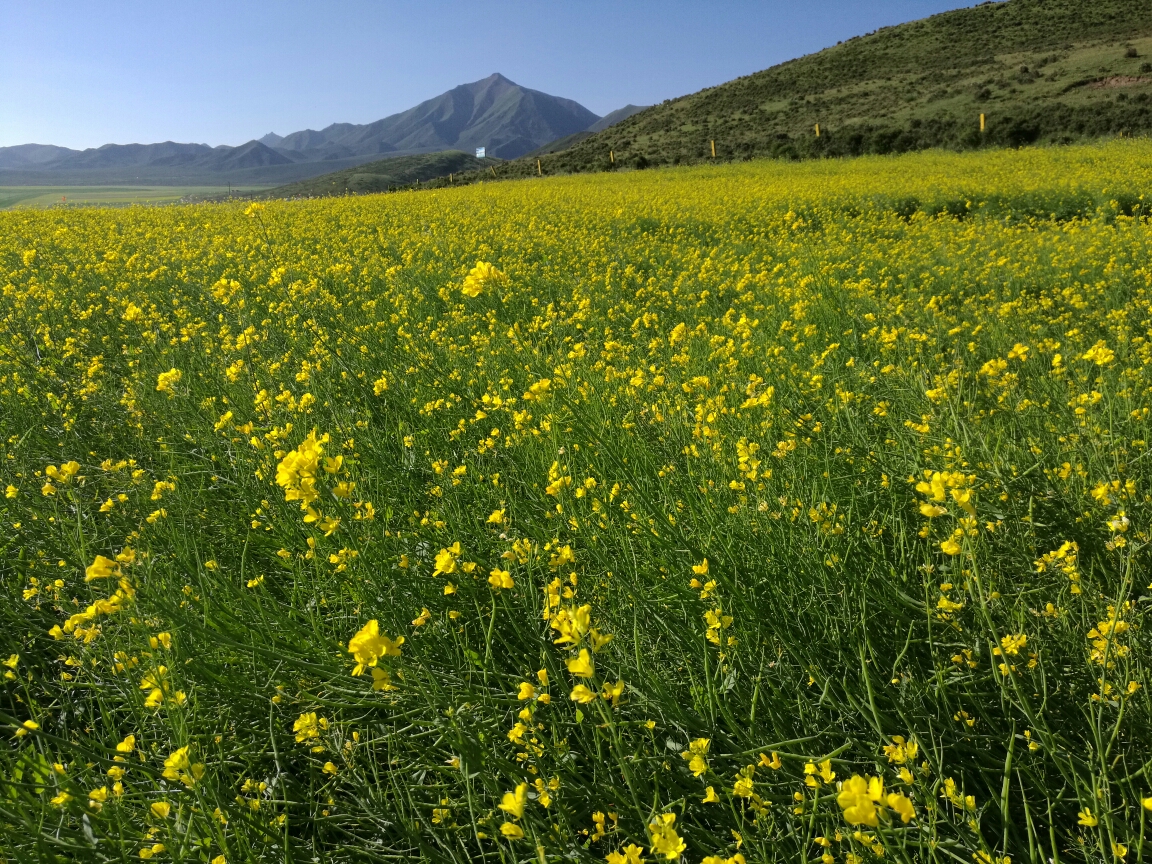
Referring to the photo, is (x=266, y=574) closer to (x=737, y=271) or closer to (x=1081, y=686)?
(x=1081, y=686)

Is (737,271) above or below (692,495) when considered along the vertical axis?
above

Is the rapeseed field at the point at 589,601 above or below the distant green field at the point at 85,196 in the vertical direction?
below

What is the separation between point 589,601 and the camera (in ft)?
5.22

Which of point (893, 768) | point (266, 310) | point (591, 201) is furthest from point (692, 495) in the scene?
point (591, 201)

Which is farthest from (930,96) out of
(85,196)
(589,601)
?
(85,196)

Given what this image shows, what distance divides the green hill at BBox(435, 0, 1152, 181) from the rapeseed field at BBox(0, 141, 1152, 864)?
19737mm

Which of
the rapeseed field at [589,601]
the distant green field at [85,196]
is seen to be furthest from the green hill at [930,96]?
the rapeseed field at [589,601]

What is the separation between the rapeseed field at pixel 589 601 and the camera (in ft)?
3.51

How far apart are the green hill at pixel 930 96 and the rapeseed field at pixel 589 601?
19.7 metres

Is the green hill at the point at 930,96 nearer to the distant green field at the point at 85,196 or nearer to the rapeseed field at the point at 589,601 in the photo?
the distant green field at the point at 85,196

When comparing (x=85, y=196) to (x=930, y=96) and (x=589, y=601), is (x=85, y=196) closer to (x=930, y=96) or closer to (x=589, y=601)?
(x=930, y=96)

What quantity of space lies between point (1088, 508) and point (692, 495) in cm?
95

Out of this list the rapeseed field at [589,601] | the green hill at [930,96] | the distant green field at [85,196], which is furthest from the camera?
the distant green field at [85,196]

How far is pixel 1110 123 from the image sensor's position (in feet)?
59.2
